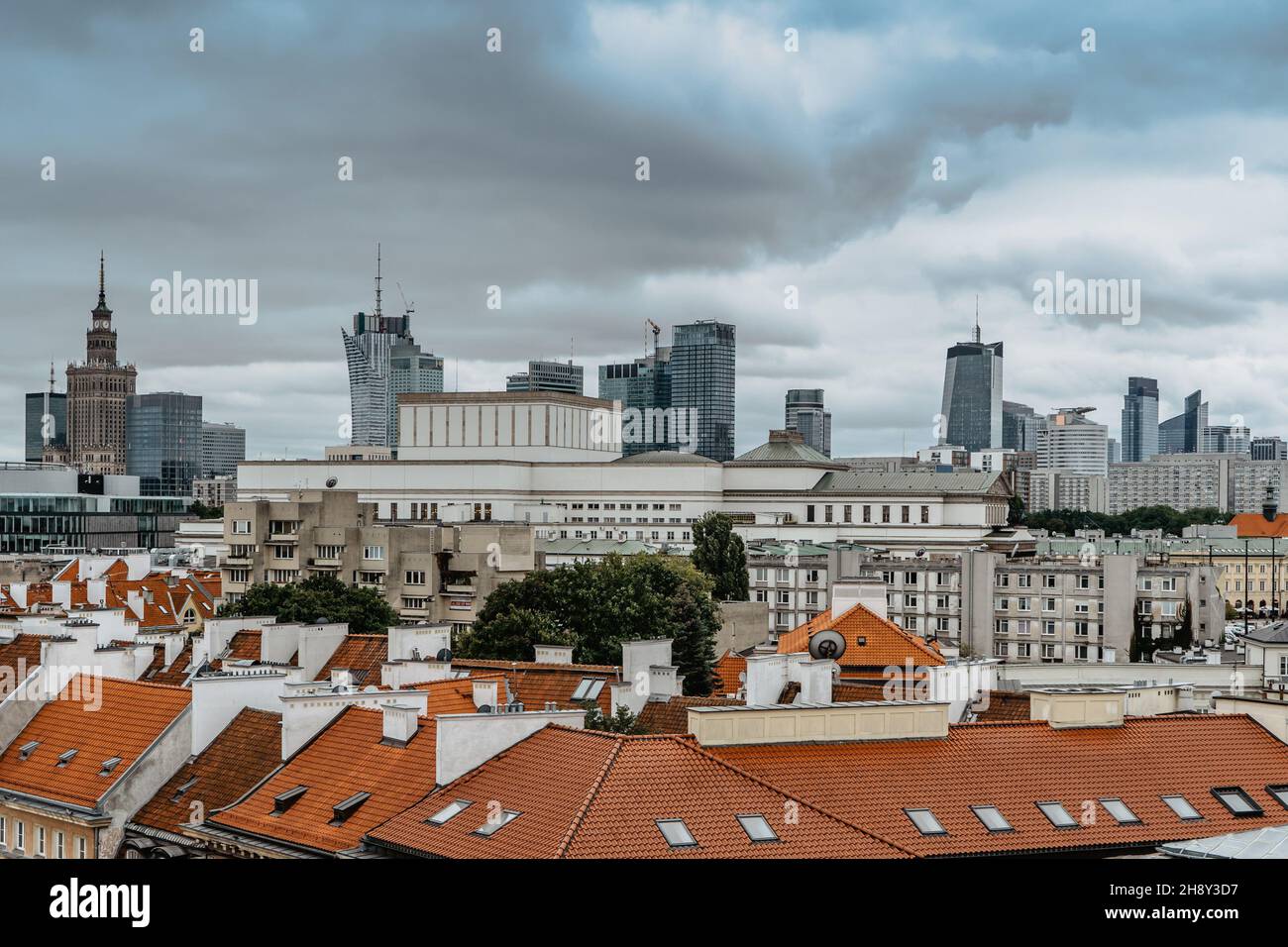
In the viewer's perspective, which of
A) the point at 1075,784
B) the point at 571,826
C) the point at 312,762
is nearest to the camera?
the point at 571,826

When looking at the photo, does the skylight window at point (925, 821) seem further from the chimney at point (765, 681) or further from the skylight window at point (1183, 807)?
the chimney at point (765, 681)

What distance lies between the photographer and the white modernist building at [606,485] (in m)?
151

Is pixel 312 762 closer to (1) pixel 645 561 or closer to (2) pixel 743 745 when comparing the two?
(2) pixel 743 745

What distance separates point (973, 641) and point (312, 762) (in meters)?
67.2

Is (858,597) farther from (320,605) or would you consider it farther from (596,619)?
(320,605)

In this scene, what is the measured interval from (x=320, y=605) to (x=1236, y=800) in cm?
4922

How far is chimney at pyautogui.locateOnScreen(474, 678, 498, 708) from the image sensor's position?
97.1 ft

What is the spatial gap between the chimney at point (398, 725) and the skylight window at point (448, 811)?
3.65 m

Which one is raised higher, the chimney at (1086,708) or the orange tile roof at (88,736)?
the chimney at (1086,708)

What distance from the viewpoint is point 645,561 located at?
7556 centimetres

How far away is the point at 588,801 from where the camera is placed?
20406mm

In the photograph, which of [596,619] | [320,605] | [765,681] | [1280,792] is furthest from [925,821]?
[320,605]

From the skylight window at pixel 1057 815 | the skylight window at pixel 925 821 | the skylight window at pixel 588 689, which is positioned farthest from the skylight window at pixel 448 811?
the skylight window at pixel 588 689
